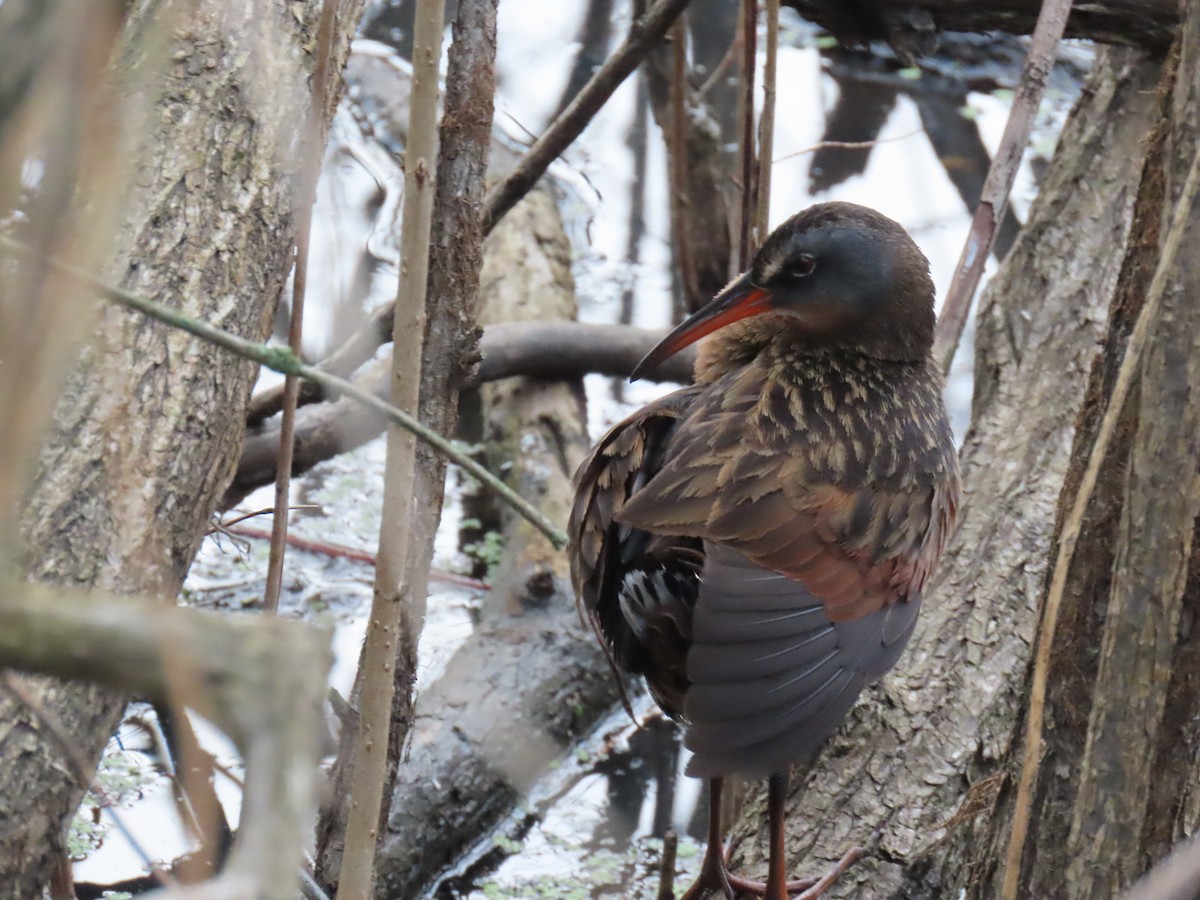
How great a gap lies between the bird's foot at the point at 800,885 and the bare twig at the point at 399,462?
1058 millimetres

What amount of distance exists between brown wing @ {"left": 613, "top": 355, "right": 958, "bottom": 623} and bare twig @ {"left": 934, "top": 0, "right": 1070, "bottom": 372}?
577 mm

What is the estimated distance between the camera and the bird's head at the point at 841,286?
108 inches

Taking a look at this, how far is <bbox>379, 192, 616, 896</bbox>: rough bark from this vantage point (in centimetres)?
352

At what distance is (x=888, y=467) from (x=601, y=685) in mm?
1856

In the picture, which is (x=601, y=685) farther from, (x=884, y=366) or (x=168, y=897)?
(x=168, y=897)

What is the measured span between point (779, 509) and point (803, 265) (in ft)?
2.04

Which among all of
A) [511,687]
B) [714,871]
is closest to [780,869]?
[714,871]

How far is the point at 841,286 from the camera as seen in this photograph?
2.76m

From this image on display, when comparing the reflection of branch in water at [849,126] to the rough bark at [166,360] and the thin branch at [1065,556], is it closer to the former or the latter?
the rough bark at [166,360]

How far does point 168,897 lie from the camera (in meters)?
0.72

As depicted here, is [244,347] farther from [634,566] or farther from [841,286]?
[841,286]

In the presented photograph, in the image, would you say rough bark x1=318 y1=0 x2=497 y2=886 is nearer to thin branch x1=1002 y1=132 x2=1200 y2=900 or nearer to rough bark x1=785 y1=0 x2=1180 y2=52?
thin branch x1=1002 y1=132 x2=1200 y2=900

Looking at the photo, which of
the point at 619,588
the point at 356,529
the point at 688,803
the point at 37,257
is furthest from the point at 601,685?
the point at 37,257

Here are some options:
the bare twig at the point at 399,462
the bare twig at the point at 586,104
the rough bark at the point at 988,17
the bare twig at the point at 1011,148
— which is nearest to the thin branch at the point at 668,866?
the bare twig at the point at 399,462
